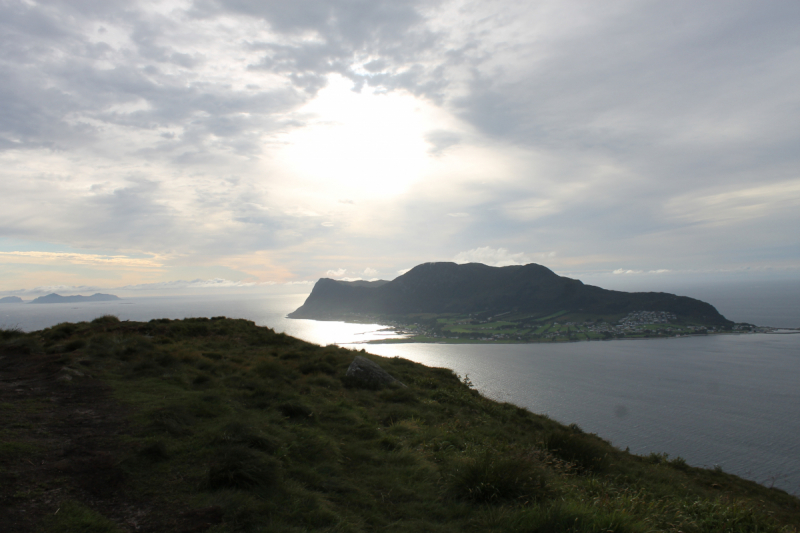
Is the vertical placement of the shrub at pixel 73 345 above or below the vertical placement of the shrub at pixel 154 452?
above

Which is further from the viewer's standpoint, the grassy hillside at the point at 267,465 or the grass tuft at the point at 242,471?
the grass tuft at the point at 242,471

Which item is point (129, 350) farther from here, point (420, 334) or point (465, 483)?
point (420, 334)

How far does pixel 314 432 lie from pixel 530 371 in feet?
242

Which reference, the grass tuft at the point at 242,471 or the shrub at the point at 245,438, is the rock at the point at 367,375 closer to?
the shrub at the point at 245,438

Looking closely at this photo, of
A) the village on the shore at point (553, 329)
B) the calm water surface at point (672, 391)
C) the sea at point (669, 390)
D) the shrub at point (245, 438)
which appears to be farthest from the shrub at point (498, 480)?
the village on the shore at point (553, 329)

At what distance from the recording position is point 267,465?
6547 mm

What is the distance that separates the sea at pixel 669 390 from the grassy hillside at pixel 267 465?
54.0 feet

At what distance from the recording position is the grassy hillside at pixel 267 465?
525 centimetres

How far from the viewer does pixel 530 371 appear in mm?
74625

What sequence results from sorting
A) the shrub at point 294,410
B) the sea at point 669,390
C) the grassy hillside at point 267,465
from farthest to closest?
the sea at point 669,390
the shrub at point 294,410
the grassy hillside at point 267,465

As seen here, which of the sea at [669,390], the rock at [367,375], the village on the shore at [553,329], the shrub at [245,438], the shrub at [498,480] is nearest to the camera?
the shrub at [498,480]

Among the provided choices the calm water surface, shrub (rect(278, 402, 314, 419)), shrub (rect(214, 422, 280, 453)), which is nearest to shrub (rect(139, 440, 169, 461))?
shrub (rect(214, 422, 280, 453))

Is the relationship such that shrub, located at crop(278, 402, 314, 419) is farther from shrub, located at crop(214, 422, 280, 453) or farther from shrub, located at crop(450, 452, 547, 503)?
shrub, located at crop(450, 452, 547, 503)

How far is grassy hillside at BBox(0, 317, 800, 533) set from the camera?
17.2 ft
